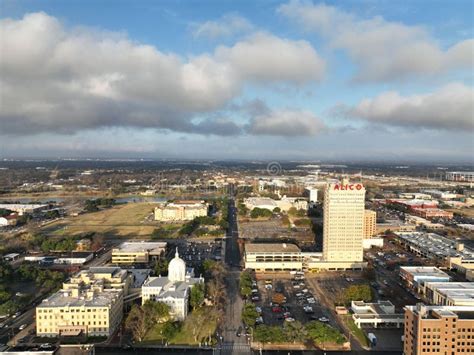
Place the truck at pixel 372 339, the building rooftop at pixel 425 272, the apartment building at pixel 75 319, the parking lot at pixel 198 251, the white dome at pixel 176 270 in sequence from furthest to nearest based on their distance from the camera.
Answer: the parking lot at pixel 198 251
the building rooftop at pixel 425 272
the white dome at pixel 176 270
the apartment building at pixel 75 319
the truck at pixel 372 339

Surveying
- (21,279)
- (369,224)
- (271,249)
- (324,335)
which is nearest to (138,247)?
(21,279)

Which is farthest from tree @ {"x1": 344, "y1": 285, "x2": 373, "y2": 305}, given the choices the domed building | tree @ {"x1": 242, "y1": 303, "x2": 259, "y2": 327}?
the domed building

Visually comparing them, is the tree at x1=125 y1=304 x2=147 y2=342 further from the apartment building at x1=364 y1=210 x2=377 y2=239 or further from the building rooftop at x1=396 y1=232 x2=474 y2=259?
the apartment building at x1=364 y1=210 x2=377 y2=239

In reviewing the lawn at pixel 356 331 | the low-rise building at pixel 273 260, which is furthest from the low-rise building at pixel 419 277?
the low-rise building at pixel 273 260

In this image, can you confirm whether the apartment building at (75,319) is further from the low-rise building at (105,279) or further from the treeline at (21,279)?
the treeline at (21,279)

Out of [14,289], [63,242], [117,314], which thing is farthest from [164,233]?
[117,314]

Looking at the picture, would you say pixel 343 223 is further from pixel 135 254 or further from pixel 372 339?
pixel 135 254
